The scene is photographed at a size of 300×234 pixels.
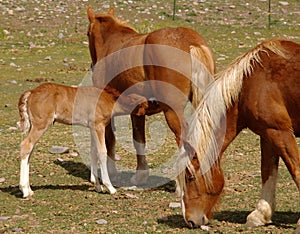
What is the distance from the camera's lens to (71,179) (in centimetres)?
853

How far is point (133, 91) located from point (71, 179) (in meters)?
1.52

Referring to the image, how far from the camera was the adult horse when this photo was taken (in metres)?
7.52

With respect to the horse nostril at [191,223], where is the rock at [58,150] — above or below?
below

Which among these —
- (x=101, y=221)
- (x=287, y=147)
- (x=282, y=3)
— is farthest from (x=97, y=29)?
(x=282, y=3)

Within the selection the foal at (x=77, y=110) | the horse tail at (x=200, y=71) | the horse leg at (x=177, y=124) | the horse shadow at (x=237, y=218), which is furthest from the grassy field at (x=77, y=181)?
the horse tail at (x=200, y=71)

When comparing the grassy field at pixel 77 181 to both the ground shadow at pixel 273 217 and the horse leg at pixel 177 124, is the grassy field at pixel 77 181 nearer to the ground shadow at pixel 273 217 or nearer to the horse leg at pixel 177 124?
the ground shadow at pixel 273 217

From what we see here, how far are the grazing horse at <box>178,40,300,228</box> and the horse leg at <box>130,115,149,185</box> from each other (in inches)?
89.4

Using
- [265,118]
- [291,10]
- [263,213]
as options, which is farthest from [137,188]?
[291,10]

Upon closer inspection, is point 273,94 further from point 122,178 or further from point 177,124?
point 122,178

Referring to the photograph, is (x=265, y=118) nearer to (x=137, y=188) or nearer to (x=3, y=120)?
(x=137, y=188)

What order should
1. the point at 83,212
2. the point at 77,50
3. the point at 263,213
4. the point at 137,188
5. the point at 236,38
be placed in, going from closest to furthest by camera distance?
the point at 263,213
the point at 83,212
the point at 137,188
the point at 77,50
the point at 236,38

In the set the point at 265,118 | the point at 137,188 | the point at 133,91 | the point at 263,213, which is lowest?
the point at 137,188

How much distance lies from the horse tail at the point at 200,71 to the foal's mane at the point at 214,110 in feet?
4.24

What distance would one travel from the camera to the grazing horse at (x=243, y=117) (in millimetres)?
5820
